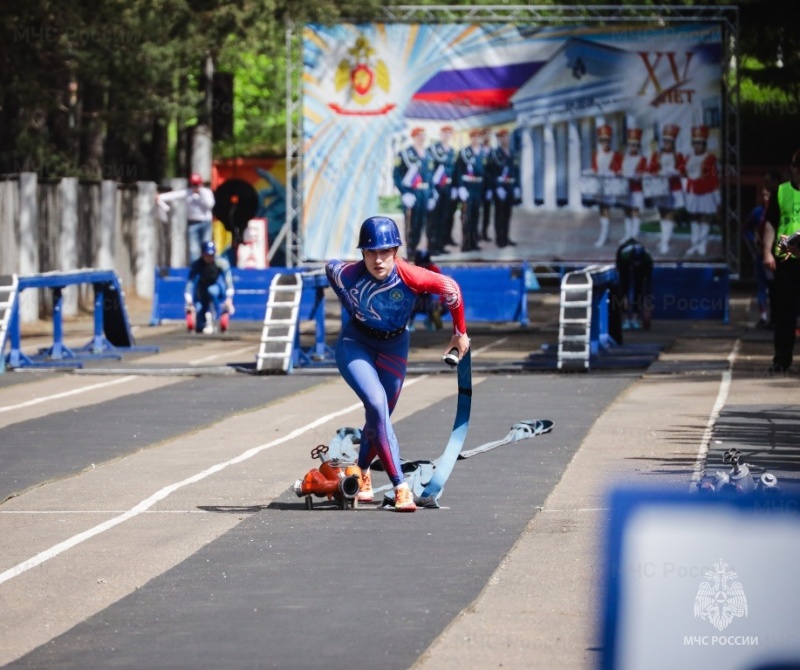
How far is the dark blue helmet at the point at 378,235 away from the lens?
10.8 m

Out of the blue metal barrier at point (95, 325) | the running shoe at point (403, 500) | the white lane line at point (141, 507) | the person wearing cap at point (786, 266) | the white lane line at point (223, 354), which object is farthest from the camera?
the white lane line at point (223, 354)

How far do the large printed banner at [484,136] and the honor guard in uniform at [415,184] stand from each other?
29 mm

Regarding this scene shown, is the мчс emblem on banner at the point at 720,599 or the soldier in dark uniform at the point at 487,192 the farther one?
the soldier in dark uniform at the point at 487,192

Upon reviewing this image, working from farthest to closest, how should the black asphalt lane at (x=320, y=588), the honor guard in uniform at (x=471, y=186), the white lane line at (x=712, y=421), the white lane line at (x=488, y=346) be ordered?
the honor guard in uniform at (x=471, y=186)
the white lane line at (x=488, y=346)
the white lane line at (x=712, y=421)
the black asphalt lane at (x=320, y=588)

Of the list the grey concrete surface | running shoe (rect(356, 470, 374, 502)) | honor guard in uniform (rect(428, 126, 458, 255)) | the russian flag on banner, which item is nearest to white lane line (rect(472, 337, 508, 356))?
the grey concrete surface

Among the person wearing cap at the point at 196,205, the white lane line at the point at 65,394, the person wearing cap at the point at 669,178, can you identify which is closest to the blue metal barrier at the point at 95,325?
the white lane line at the point at 65,394

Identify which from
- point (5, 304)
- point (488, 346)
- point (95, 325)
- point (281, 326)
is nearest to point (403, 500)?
point (281, 326)

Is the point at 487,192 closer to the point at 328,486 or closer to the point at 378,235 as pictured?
the point at 328,486

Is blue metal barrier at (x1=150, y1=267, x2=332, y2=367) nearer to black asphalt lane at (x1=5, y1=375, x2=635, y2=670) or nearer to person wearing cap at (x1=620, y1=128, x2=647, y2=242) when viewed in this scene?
person wearing cap at (x1=620, y1=128, x2=647, y2=242)

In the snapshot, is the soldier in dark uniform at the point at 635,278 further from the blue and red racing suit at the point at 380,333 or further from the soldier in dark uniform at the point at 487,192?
the blue and red racing suit at the point at 380,333

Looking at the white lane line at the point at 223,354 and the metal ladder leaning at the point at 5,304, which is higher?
the metal ladder leaning at the point at 5,304

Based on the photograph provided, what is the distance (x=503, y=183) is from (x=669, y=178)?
11.1ft

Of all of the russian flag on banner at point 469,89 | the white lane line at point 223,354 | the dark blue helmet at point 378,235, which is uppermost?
the russian flag on banner at point 469,89

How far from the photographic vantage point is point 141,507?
11547mm
